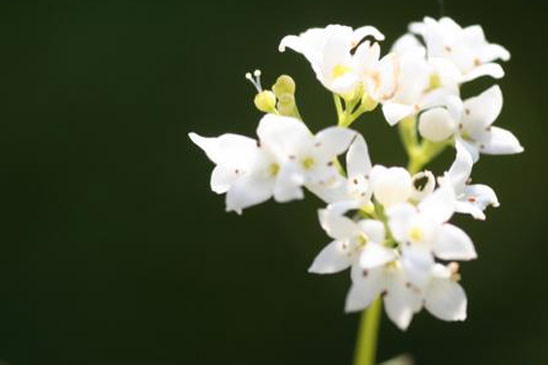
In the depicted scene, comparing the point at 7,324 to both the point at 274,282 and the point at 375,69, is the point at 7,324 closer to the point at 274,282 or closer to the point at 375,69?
the point at 274,282

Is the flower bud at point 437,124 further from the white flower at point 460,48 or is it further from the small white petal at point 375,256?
the small white petal at point 375,256

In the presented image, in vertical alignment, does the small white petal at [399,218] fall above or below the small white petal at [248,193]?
below

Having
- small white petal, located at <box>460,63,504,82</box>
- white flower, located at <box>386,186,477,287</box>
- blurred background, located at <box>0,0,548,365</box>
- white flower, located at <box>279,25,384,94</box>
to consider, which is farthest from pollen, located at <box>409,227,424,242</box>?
blurred background, located at <box>0,0,548,365</box>

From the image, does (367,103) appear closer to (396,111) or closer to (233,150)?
(396,111)

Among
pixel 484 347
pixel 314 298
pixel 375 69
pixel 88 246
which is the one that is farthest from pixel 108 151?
pixel 375 69

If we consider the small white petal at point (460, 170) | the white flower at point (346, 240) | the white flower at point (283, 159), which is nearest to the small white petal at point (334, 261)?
the white flower at point (346, 240)

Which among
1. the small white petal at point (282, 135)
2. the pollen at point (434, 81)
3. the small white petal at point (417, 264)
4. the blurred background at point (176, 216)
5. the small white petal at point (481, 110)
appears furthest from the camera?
the blurred background at point (176, 216)

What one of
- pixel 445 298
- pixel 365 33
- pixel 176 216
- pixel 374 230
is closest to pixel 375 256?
pixel 374 230
